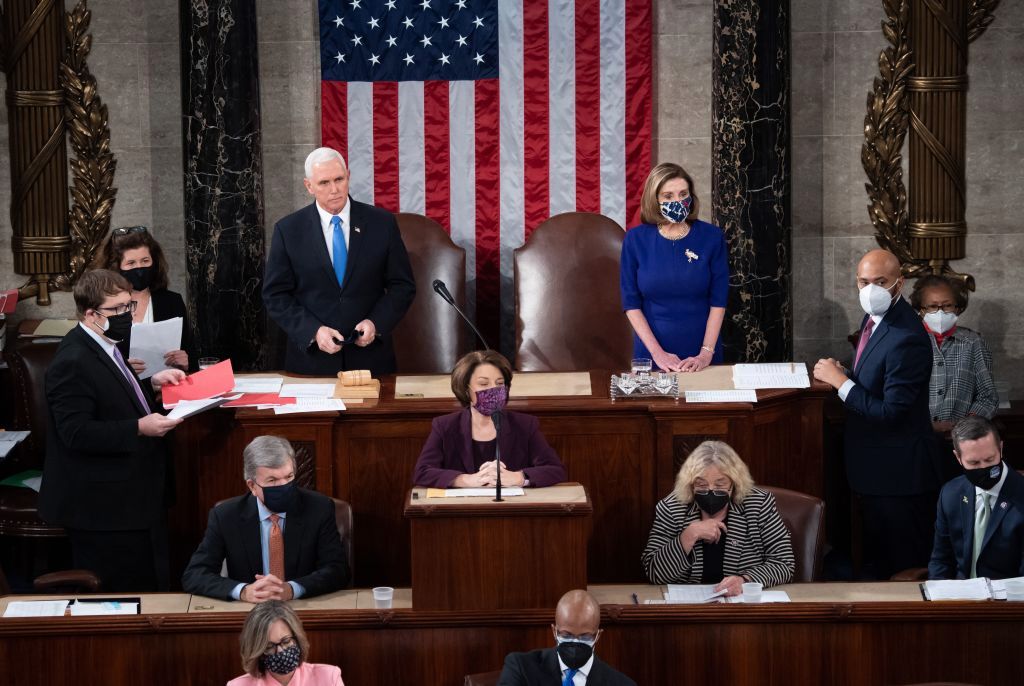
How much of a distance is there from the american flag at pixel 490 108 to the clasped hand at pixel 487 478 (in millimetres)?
3740

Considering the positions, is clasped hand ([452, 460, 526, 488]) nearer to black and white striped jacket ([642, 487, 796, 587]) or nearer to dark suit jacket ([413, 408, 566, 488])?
dark suit jacket ([413, 408, 566, 488])

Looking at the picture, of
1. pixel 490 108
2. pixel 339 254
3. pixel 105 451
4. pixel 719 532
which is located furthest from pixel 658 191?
pixel 105 451

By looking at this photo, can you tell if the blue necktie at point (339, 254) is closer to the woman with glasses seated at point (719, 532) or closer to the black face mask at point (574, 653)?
Answer: the woman with glasses seated at point (719, 532)

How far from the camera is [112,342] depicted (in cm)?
596

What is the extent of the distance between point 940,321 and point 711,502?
2.78m

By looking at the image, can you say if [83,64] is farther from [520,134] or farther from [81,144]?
[520,134]

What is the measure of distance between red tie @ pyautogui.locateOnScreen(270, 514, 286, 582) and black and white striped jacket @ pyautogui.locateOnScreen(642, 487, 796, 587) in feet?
4.50

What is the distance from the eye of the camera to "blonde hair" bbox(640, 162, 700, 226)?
698 centimetres

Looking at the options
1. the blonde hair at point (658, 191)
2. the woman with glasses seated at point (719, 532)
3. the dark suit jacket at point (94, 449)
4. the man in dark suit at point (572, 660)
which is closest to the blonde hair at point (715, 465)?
the woman with glasses seated at point (719, 532)

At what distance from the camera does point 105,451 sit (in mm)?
5922

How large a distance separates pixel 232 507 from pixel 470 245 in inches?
157

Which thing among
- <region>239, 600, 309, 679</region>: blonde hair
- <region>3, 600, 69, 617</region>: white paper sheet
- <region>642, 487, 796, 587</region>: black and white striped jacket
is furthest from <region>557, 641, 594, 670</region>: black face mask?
<region>3, 600, 69, 617</region>: white paper sheet

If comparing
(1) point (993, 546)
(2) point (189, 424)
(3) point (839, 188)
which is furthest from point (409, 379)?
(3) point (839, 188)

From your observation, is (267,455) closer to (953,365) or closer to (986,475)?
(986,475)
